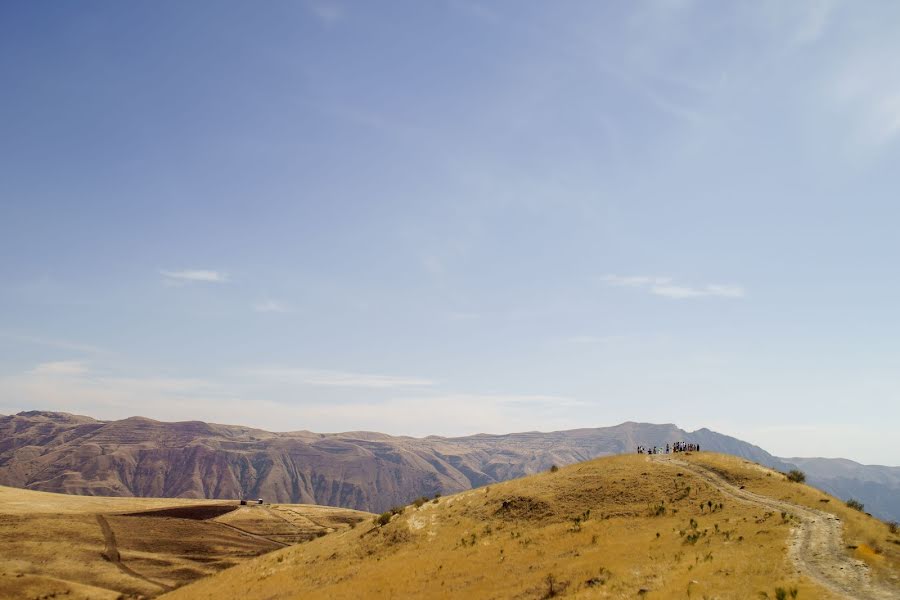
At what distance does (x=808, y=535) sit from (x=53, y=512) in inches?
4341

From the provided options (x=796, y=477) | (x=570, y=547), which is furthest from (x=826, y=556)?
(x=796, y=477)

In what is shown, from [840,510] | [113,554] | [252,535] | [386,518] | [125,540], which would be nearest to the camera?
[840,510]

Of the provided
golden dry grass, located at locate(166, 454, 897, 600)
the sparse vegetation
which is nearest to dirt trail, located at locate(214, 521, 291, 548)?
golden dry grass, located at locate(166, 454, 897, 600)

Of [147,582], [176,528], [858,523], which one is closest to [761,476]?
[858,523]

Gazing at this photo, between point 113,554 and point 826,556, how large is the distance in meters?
90.9

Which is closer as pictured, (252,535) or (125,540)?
(125,540)

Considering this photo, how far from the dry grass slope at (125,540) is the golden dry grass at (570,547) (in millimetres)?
20516

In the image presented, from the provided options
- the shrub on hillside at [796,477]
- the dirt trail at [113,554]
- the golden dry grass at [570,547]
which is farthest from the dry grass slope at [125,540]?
the shrub on hillside at [796,477]

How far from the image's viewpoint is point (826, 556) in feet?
86.2

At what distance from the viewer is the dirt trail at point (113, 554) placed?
6957cm

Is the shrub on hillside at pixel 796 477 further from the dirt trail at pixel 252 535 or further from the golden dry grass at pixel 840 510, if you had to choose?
the dirt trail at pixel 252 535

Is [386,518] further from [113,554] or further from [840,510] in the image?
[113,554]

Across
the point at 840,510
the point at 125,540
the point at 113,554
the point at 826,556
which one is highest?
the point at 840,510

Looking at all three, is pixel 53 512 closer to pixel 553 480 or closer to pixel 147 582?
pixel 147 582
